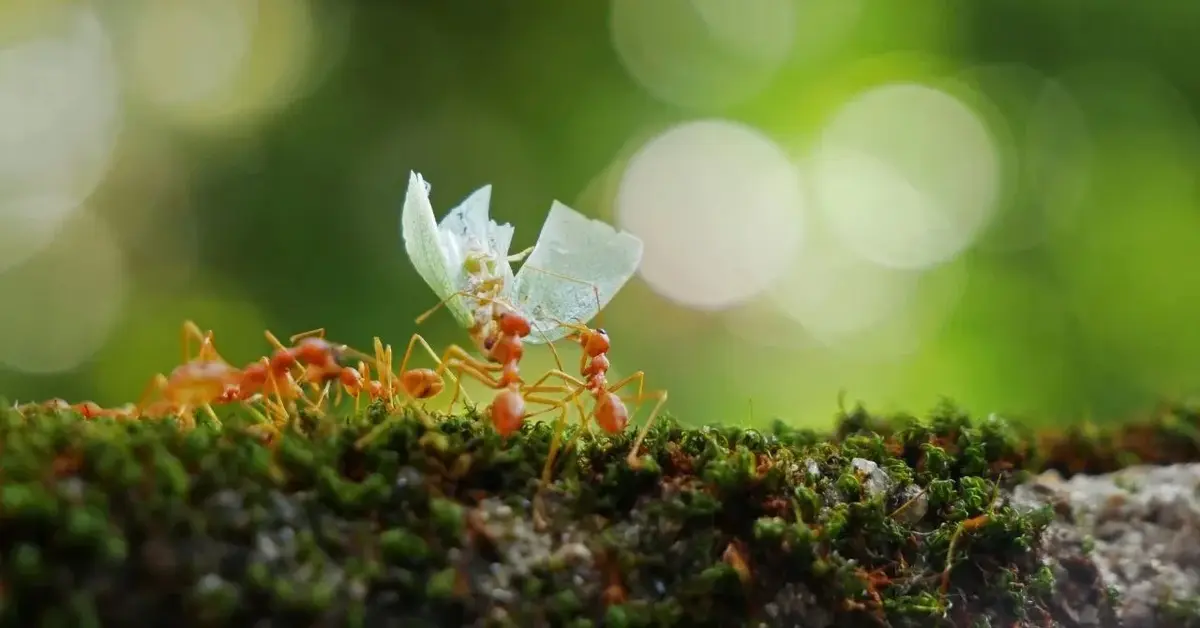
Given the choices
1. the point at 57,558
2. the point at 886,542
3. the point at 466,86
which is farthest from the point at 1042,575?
the point at 466,86

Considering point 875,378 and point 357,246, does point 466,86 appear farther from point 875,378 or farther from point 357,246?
point 875,378

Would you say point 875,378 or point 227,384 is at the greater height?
point 875,378

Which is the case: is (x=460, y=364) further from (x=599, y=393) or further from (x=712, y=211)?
(x=712, y=211)

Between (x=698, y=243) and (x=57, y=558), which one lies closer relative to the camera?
(x=57, y=558)

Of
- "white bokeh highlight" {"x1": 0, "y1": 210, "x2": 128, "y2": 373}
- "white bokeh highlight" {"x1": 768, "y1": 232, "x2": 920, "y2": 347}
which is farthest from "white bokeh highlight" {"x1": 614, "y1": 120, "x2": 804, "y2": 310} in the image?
"white bokeh highlight" {"x1": 0, "y1": 210, "x2": 128, "y2": 373}

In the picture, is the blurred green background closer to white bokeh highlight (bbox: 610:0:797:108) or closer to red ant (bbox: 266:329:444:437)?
white bokeh highlight (bbox: 610:0:797:108)

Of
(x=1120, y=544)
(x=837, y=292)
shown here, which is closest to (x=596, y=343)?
(x=1120, y=544)
